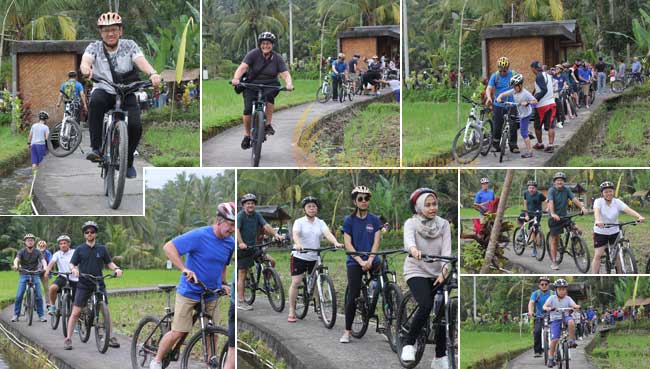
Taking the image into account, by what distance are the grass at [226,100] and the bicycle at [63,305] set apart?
1.87 meters

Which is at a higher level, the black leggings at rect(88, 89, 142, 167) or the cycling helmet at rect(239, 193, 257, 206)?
the black leggings at rect(88, 89, 142, 167)

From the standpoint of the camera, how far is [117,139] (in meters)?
9.32

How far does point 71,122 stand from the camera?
10016 mm

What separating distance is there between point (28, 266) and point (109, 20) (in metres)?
2.38

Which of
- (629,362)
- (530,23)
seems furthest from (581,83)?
(629,362)

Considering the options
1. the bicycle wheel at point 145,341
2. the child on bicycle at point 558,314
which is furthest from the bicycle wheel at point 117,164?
the child on bicycle at point 558,314

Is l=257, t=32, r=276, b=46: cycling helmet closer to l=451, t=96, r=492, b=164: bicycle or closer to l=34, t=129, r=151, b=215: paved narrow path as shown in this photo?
l=34, t=129, r=151, b=215: paved narrow path

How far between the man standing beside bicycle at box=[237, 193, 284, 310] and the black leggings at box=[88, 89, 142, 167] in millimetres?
980

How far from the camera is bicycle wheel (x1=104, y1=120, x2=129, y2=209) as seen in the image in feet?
30.2

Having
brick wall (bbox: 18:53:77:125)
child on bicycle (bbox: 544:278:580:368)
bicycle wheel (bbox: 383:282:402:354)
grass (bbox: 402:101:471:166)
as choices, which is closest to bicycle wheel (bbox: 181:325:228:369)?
bicycle wheel (bbox: 383:282:402:354)

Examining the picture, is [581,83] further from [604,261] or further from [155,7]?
[155,7]

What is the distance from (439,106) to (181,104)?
6.88ft

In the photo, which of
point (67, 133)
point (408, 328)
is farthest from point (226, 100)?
point (408, 328)

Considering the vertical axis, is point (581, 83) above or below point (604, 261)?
above
